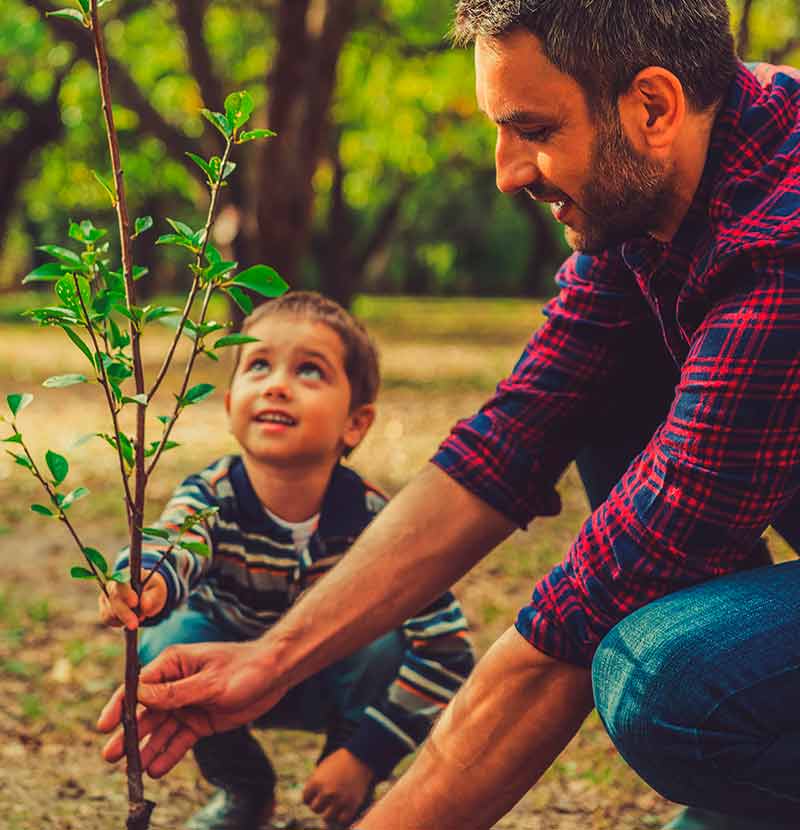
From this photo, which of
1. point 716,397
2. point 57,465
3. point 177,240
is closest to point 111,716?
point 57,465

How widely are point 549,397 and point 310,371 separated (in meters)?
0.61

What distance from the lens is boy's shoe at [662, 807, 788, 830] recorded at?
258 centimetres

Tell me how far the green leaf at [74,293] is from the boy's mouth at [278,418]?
99 cm

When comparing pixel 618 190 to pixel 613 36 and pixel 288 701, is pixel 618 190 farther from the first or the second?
pixel 288 701

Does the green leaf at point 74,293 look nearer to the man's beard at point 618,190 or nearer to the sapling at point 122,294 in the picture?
the sapling at point 122,294

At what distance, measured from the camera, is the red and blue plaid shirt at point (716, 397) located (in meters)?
1.88

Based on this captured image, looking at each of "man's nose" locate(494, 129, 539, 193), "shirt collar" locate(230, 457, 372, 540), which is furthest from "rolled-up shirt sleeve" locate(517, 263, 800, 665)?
"shirt collar" locate(230, 457, 372, 540)

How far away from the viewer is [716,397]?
1.90 metres

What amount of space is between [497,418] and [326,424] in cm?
46

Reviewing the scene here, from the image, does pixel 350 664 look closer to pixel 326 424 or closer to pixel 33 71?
pixel 326 424

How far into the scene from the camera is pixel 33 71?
14.0 m

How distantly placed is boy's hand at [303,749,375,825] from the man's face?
1.20 m

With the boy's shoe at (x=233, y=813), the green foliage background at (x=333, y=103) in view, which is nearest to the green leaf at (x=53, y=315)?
the boy's shoe at (x=233, y=813)

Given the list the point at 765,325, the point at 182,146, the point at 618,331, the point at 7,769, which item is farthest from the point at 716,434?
the point at 182,146
